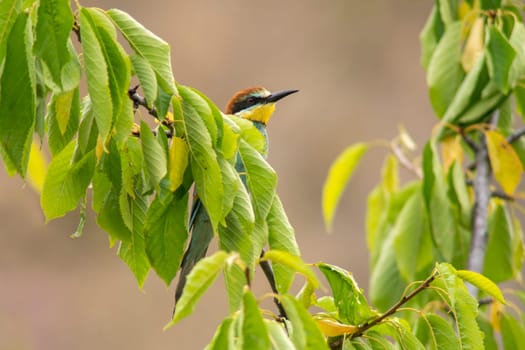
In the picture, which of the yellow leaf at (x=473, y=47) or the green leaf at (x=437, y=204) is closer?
the green leaf at (x=437, y=204)

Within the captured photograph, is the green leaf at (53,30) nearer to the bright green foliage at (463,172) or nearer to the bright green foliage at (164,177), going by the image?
the bright green foliage at (164,177)

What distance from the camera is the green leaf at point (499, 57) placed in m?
1.85

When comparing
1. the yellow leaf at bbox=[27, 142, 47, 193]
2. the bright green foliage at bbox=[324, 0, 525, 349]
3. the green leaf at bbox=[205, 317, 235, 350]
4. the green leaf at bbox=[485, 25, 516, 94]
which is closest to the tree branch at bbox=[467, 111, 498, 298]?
the bright green foliage at bbox=[324, 0, 525, 349]

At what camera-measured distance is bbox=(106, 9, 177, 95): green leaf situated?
3.54ft

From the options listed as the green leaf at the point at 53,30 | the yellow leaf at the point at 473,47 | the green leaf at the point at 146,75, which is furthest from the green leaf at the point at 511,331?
the green leaf at the point at 53,30

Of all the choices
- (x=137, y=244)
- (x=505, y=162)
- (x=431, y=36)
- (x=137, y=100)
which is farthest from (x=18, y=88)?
(x=431, y=36)

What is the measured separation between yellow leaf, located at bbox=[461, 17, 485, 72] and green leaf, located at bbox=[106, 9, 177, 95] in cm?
108

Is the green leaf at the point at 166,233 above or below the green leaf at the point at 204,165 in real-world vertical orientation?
below

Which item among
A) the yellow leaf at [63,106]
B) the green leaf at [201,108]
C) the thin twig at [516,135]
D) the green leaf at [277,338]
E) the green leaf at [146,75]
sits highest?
the green leaf at [146,75]

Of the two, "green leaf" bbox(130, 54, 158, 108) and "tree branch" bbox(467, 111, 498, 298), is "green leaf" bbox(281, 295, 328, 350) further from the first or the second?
"tree branch" bbox(467, 111, 498, 298)

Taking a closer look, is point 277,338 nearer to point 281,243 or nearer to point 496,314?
point 281,243

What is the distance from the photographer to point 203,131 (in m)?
1.11

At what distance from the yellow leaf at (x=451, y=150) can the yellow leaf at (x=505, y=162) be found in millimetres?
72

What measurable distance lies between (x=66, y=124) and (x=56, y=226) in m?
4.63
